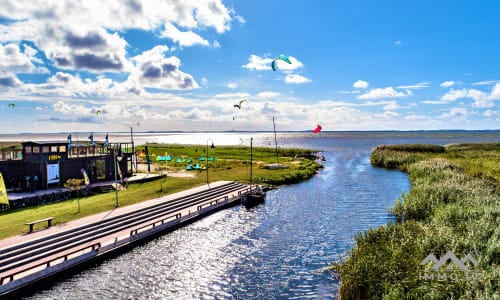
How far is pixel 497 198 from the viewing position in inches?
1239

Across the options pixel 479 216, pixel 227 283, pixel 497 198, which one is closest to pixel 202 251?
pixel 227 283

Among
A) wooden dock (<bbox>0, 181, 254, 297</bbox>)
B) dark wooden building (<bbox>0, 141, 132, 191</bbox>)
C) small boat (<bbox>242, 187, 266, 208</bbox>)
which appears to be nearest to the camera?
wooden dock (<bbox>0, 181, 254, 297</bbox>)

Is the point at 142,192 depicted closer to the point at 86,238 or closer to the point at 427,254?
the point at 86,238

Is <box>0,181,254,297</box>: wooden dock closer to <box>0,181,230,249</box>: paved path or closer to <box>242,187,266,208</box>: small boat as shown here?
<box>0,181,230,249</box>: paved path

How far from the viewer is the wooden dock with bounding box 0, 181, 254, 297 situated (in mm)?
21219

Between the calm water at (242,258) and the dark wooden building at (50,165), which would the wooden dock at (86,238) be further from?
the dark wooden building at (50,165)

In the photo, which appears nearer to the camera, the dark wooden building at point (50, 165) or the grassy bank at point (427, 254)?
the grassy bank at point (427, 254)

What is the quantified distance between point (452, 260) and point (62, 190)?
3869cm

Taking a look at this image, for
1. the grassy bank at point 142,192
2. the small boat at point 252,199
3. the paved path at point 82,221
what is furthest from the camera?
the small boat at point 252,199

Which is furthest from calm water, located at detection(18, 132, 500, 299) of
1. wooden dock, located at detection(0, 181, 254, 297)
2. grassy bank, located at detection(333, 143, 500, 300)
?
grassy bank, located at detection(333, 143, 500, 300)

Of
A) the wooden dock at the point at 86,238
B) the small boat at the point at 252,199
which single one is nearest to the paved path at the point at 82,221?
the wooden dock at the point at 86,238

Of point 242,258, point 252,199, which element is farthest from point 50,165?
point 242,258

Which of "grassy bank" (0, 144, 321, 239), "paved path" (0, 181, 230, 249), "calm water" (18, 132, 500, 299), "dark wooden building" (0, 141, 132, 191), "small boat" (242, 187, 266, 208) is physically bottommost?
"calm water" (18, 132, 500, 299)

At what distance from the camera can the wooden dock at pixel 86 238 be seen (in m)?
21.2
